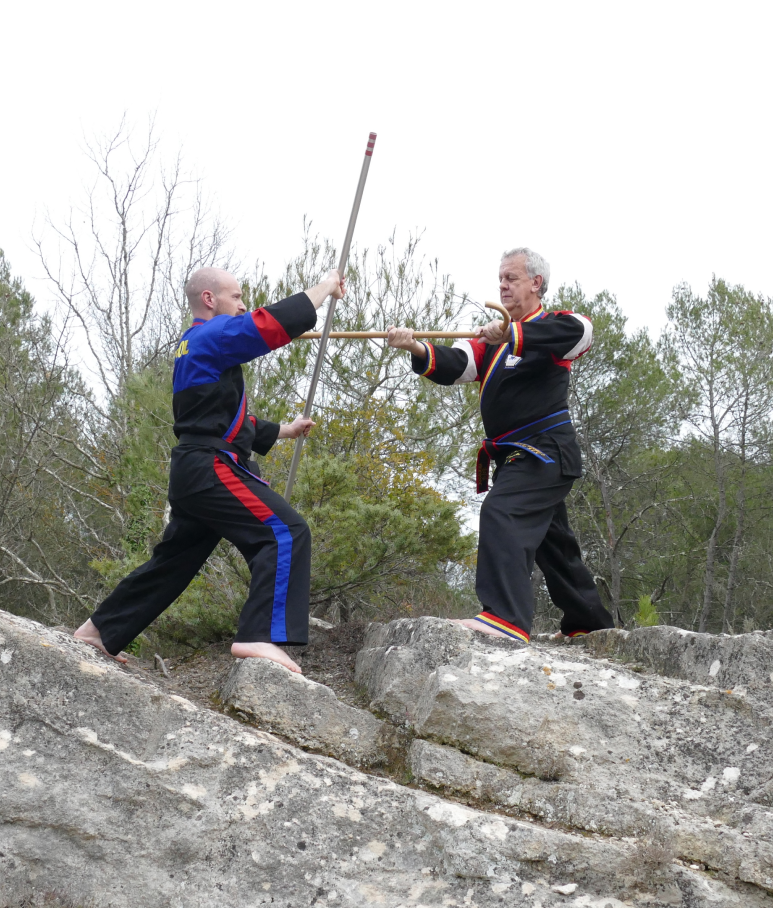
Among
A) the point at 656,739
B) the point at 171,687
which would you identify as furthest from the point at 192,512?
the point at 656,739

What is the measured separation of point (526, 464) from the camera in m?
3.83

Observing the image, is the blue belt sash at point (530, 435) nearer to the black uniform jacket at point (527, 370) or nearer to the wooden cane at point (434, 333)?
the black uniform jacket at point (527, 370)

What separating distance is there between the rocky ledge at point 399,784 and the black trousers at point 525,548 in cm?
30

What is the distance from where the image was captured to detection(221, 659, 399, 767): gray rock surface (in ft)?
9.94

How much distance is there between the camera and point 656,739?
309cm

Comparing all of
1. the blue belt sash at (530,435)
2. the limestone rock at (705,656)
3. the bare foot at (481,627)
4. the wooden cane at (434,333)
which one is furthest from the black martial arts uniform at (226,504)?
the limestone rock at (705,656)

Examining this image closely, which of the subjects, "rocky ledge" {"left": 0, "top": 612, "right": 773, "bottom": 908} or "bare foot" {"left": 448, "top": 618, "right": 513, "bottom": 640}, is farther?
"bare foot" {"left": 448, "top": 618, "right": 513, "bottom": 640}

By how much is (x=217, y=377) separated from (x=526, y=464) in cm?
141

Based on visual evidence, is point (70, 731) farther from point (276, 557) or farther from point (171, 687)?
point (276, 557)

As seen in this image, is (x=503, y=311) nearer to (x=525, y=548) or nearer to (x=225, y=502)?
(x=525, y=548)

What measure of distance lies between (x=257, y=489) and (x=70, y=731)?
1105 millimetres

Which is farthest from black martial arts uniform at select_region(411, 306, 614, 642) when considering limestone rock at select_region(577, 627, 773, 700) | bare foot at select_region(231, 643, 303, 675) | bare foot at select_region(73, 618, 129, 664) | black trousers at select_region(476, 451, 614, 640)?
bare foot at select_region(73, 618, 129, 664)

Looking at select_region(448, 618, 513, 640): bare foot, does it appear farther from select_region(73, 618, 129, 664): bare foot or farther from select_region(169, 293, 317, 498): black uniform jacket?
select_region(73, 618, 129, 664): bare foot

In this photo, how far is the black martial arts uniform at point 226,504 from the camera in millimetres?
3279
